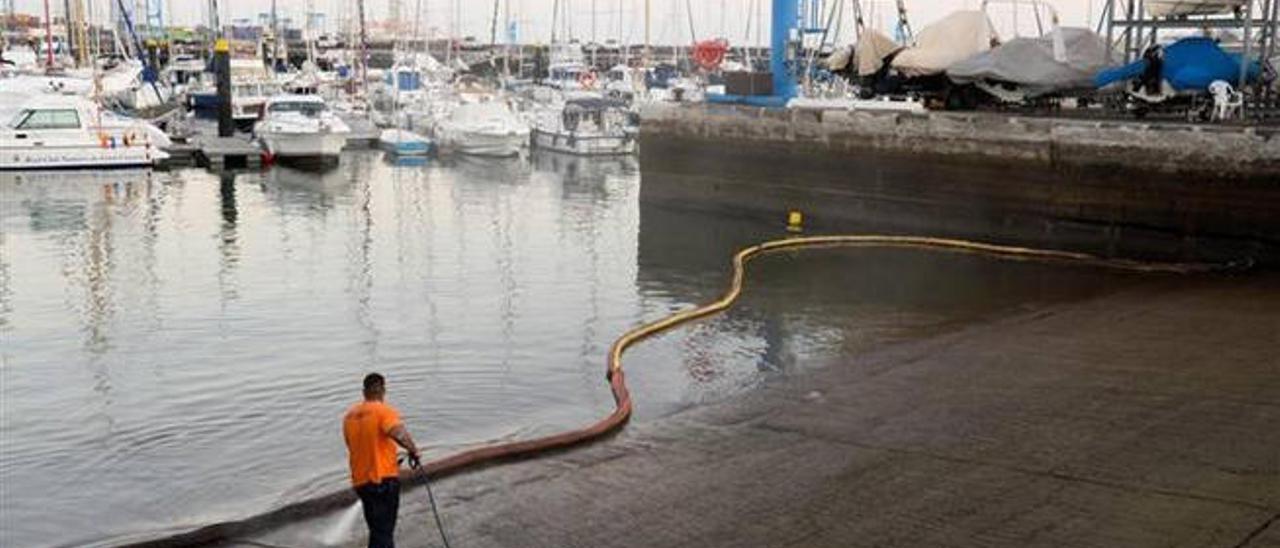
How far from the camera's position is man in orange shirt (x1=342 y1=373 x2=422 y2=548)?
788cm

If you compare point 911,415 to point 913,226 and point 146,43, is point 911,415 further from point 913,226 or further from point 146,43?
point 146,43

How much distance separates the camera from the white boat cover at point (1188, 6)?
92.1 ft

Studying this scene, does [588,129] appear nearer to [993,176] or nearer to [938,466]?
[993,176]

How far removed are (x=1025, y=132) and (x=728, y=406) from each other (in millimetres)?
14770

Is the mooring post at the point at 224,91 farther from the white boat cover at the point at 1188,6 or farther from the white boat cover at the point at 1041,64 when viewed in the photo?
the white boat cover at the point at 1188,6

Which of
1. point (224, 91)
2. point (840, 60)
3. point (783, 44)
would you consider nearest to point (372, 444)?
point (840, 60)

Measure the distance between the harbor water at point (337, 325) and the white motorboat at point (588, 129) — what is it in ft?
54.1

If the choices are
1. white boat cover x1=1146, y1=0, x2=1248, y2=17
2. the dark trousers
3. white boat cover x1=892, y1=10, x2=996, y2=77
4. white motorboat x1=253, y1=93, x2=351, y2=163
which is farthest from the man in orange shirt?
white motorboat x1=253, y1=93, x2=351, y2=163

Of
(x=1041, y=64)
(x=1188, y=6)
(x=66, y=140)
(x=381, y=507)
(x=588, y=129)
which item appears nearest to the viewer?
(x=381, y=507)

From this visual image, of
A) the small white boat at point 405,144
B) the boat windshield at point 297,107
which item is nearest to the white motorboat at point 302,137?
the boat windshield at point 297,107

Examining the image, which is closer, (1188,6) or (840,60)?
(1188,6)

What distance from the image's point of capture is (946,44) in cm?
3228

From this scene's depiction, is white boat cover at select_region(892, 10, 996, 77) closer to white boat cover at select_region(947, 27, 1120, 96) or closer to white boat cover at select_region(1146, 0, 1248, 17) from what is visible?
white boat cover at select_region(947, 27, 1120, 96)

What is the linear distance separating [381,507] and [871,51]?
27.8 metres
